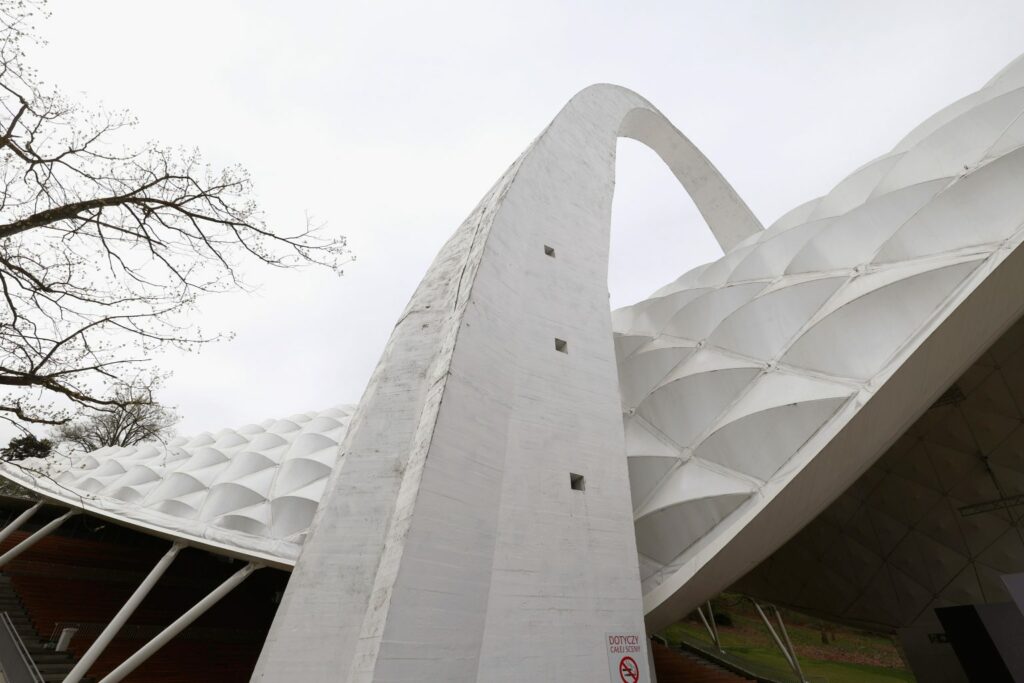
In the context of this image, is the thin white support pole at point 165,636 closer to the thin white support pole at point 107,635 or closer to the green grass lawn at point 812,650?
the thin white support pole at point 107,635

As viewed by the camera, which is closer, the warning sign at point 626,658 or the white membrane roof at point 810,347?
the warning sign at point 626,658

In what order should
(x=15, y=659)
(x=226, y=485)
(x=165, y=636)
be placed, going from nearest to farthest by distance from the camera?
(x=165, y=636), (x=15, y=659), (x=226, y=485)

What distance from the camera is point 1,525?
19828mm

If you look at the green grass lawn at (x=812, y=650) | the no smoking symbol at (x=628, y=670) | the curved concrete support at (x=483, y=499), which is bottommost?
the no smoking symbol at (x=628, y=670)

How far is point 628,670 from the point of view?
4.96m

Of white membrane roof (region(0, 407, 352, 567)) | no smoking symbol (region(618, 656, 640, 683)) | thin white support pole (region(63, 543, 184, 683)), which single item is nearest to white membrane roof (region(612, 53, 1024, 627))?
no smoking symbol (region(618, 656, 640, 683))

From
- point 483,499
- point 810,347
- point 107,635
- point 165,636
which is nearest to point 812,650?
point 810,347

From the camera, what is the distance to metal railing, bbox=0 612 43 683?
10.2m

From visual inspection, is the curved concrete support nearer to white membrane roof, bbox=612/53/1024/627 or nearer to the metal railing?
white membrane roof, bbox=612/53/1024/627

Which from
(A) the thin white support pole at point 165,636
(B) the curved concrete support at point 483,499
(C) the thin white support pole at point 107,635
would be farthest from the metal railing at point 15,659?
(B) the curved concrete support at point 483,499

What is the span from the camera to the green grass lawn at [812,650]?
1827 cm

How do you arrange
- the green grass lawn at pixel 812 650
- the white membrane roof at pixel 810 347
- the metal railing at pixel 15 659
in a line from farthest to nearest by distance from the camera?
the green grass lawn at pixel 812 650
the metal railing at pixel 15 659
the white membrane roof at pixel 810 347

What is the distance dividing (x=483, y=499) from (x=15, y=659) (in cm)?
1361

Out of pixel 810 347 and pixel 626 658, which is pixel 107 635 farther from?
pixel 810 347
